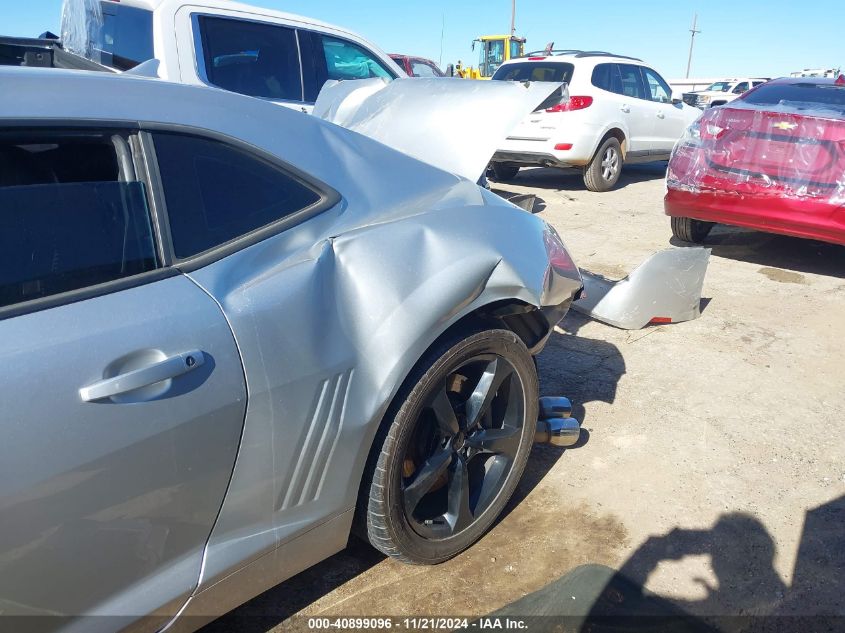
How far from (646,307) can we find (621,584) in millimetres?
2492

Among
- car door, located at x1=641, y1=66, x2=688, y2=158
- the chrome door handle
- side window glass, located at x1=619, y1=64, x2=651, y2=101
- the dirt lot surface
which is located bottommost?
the dirt lot surface

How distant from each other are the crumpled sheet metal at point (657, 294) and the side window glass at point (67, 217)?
349 cm

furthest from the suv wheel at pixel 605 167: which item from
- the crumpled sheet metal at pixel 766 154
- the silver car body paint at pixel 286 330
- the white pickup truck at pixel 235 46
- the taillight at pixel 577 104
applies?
the silver car body paint at pixel 286 330

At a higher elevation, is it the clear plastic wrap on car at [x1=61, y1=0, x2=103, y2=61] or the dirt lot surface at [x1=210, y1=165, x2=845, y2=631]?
the clear plastic wrap on car at [x1=61, y1=0, x2=103, y2=61]

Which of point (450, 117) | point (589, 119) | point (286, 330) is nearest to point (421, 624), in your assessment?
point (286, 330)

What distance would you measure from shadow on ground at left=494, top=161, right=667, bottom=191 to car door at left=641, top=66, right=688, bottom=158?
59 cm

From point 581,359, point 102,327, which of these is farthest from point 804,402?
point 102,327

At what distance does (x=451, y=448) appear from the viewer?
240 cm

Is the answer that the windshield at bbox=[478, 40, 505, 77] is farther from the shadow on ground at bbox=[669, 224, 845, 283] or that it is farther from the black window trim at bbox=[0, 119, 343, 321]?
the black window trim at bbox=[0, 119, 343, 321]

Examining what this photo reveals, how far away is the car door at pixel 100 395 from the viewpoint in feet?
4.51

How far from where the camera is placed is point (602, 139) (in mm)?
9500

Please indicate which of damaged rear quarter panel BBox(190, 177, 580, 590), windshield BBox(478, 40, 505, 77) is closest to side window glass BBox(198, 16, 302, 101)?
damaged rear quarter panel BBox(190, 177, 580, 590)

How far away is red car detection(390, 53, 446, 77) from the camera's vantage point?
1275 centimetres

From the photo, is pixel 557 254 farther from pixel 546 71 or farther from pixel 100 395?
pixel 546 71
